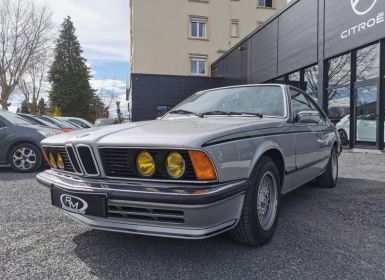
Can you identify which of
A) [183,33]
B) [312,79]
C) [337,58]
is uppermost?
[183,33]

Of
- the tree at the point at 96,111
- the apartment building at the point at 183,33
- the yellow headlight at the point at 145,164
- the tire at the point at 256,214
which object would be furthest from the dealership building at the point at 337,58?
the tree at the point at 96,111

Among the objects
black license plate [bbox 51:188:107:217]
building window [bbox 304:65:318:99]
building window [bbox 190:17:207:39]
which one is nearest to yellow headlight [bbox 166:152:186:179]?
black license plate [bbox 51:188:107:217]

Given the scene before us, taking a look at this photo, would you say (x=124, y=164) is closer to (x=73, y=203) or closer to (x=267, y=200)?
(x=73, y=203)

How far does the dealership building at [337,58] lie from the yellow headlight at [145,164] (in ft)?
29.1

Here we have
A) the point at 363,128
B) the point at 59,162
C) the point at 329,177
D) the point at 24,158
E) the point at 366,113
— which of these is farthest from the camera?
the point at 363,128

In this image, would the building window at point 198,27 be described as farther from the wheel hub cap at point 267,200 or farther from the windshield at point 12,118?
the wheel hub cap at point 267,200

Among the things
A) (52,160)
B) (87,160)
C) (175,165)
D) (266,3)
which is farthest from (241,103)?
(266,3)

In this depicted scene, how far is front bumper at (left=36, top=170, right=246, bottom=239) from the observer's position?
2.27 metres

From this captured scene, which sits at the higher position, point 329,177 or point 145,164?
point 145,164

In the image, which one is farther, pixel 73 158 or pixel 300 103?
pixel 300 103

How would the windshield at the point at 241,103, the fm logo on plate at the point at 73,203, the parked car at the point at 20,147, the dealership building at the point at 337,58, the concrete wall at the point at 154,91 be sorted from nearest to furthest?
the fm logo on plate at the point at 73,203 → the windshield at the point at 241,103 → the parked car at the point at 20,147 → the dealership building at the point at 337,58 → the concrete wall at the point at 154,91

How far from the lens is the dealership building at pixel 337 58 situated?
9.70 m

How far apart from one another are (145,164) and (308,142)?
2.26 metres

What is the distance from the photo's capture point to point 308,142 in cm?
402
